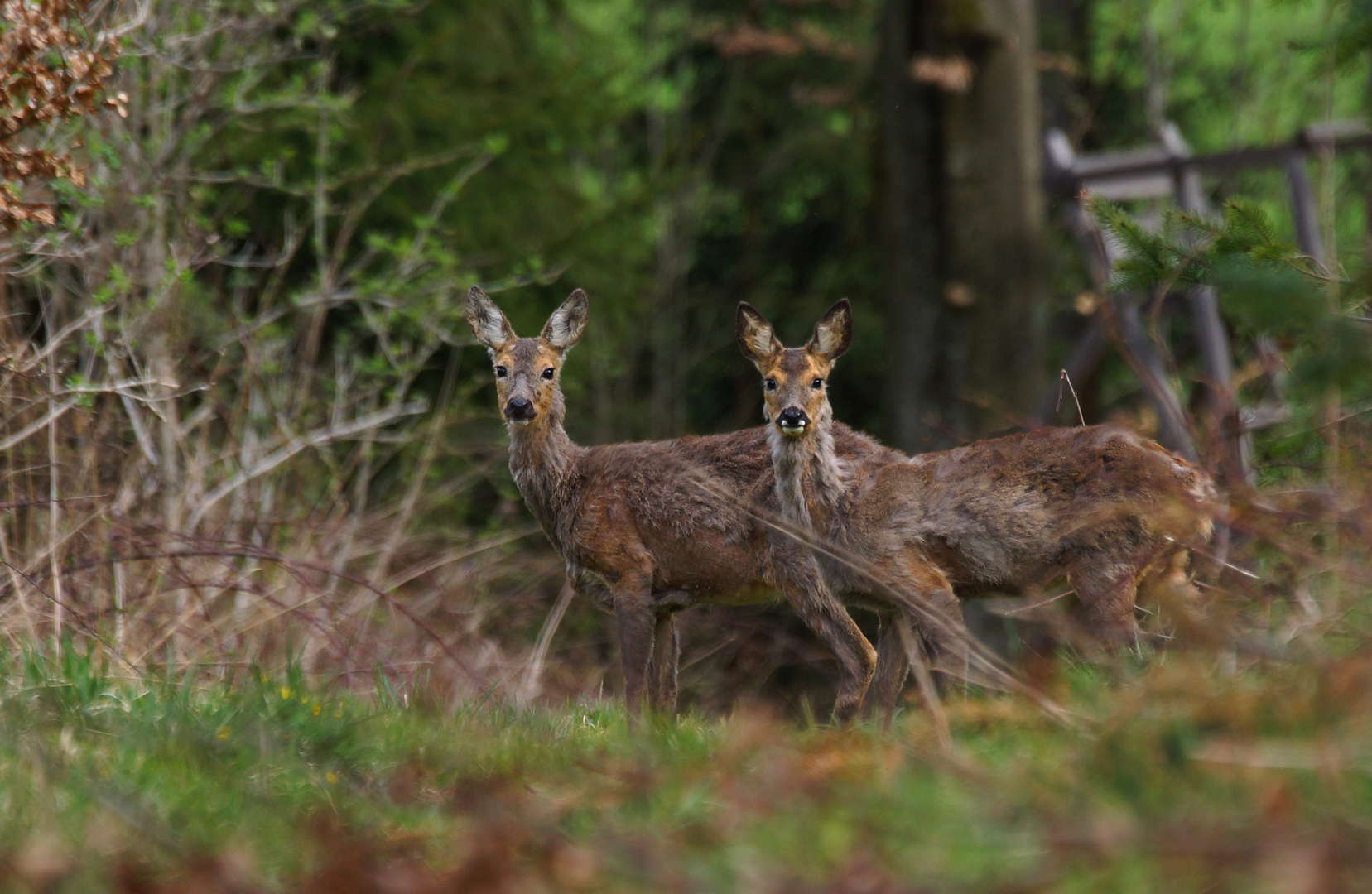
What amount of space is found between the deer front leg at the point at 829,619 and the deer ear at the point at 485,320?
1786mm

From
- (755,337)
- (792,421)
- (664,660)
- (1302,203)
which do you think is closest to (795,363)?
(755,337)

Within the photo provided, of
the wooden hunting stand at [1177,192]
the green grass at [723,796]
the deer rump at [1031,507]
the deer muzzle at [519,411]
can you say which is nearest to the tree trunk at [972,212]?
the wooden hunting stand at [1177,192]

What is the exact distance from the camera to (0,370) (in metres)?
6.54

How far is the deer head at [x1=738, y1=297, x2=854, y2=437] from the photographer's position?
227 inches

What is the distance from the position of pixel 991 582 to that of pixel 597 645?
310 inches

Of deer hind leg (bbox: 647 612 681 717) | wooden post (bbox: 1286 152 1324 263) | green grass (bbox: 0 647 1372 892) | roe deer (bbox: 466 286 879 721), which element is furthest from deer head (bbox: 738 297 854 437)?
wooden post (bbox: 1286 152 1324 263)

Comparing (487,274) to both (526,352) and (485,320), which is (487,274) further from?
(526,352)

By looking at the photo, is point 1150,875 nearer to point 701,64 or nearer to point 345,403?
point 345,403

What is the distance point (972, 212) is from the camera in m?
11.5

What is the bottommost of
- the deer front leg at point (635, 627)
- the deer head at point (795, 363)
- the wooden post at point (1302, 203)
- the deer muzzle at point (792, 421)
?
→ the deer front leg at point (635, 627)

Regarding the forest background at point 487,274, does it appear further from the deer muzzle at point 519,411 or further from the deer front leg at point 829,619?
the deer front leg at point 829,619

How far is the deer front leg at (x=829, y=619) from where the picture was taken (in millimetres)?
5727

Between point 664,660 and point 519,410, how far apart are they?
1360mm

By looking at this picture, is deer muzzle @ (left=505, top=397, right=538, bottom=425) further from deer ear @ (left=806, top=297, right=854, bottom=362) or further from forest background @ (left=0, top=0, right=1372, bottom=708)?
deer ear @ (left=806, top=297, right=854, bottom=362)
